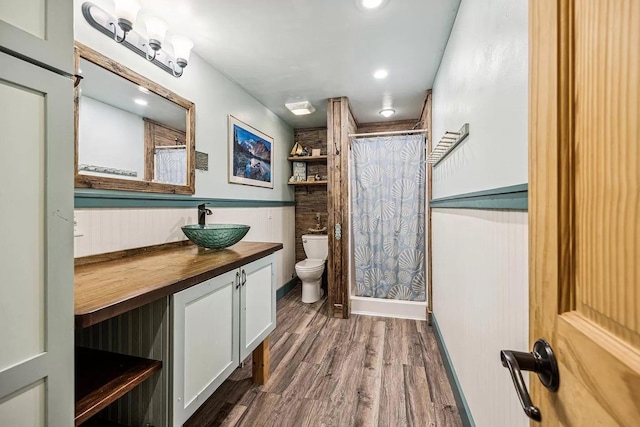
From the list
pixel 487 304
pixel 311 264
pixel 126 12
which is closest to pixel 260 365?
pixel 487 304

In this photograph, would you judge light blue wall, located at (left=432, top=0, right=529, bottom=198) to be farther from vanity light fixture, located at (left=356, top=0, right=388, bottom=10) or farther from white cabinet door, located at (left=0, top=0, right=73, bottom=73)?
white cabinet door, located at (left=0, top=0, right=73, bottom=73)

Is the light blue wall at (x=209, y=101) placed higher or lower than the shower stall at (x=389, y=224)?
higher

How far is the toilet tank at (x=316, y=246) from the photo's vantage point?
11.3ft

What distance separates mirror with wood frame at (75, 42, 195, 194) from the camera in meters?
1.28

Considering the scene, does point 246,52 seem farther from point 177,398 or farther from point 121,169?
point 177,398

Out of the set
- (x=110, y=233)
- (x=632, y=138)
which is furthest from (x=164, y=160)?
(x=632, y=138)

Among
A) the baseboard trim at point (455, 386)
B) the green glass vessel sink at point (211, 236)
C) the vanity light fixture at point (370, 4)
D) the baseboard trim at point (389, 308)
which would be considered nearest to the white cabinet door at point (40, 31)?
the green glass vessel sink at point (211, 236)

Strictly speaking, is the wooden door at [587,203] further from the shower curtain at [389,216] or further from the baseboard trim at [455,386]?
the shower curtain at [389,216]

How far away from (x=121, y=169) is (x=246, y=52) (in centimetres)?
121

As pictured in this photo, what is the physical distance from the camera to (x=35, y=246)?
1.90ft

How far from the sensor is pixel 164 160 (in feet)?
5.67

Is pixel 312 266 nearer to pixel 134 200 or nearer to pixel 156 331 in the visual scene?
pixel 134 200

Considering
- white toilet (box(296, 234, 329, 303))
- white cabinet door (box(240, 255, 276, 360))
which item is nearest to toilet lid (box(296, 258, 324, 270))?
white toilet (box(296, 234, 329, 303))

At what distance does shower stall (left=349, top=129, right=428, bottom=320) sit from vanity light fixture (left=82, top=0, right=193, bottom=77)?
1.74m
